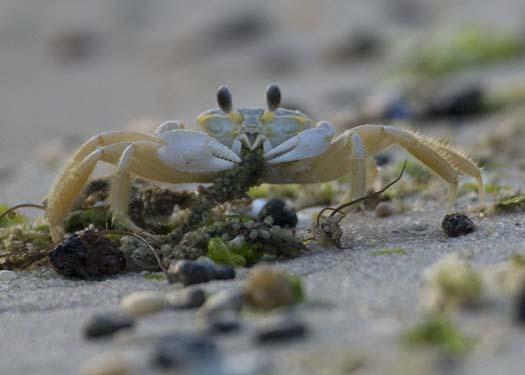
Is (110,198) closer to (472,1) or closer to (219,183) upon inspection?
(219,183)

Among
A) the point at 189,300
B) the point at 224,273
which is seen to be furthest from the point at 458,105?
the point at 189,300

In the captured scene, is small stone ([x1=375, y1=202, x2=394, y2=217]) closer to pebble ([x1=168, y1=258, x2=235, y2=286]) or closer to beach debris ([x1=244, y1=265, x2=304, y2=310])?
pebble ([x1=168, y1=258, x2=235, y2=286])

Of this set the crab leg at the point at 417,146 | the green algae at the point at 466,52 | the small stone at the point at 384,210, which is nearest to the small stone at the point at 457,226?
the crab leg at the point at 417,146

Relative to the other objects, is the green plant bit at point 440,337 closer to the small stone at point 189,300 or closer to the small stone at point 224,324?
the small stone at point 224,324

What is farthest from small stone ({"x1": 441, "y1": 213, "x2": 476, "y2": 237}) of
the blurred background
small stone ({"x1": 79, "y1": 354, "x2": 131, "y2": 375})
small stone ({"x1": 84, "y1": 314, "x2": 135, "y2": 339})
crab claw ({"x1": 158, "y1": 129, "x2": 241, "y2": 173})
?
the blurred background

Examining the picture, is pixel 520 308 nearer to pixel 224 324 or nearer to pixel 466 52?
pixel 224 324

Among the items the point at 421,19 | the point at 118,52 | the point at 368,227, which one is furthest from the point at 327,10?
the point at 368,227
